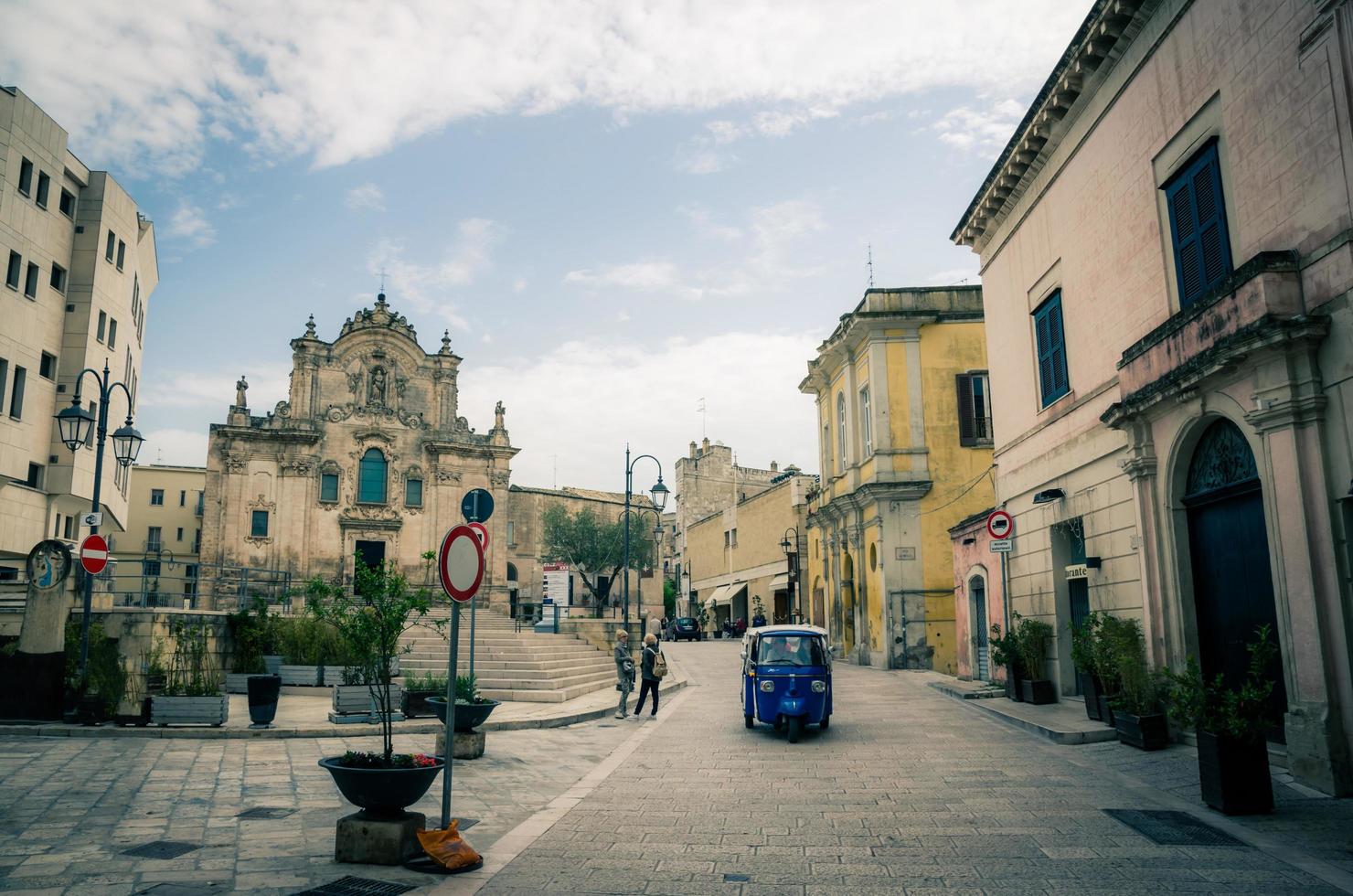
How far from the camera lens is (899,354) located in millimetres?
28484

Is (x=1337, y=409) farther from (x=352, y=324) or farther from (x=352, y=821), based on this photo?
(x=352, y=324)

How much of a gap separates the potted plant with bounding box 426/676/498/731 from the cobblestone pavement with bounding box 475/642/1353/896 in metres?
2.38

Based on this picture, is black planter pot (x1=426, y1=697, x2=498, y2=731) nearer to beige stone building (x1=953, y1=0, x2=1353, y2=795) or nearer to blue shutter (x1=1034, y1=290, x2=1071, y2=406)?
beige stone building (x1=953, y1=0, x2=1353, y2=795)

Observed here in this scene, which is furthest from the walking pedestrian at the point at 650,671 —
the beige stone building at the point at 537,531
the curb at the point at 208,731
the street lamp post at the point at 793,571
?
the beige stone building at the point at 537,531

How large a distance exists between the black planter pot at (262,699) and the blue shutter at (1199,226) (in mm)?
14163

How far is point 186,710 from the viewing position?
13.9 metres

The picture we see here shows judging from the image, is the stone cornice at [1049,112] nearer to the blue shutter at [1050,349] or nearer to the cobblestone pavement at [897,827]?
the blue shutter at [1050,349]

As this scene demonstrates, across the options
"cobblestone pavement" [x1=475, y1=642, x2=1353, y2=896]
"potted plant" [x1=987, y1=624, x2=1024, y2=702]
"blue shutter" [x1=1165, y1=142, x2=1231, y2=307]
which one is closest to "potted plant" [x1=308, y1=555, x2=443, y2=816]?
"cobblestone pavement" [x1=475, y1=642, x2=1353, y2=896]

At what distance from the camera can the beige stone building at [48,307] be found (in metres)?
26.9

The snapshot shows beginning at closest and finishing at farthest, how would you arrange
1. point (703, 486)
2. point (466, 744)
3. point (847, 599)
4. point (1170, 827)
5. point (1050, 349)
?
point (1170, 827)
point (466, 744)
point (1050, 349)
point (847, 599)
point (703, 486)

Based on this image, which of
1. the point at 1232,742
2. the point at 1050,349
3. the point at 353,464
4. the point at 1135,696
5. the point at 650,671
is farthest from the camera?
the point at 353,464

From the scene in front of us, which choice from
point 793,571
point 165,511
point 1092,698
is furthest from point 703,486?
point 1092,698

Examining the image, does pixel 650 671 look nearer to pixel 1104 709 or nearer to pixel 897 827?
pixel 1104 709

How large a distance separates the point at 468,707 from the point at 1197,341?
34.4 feet
